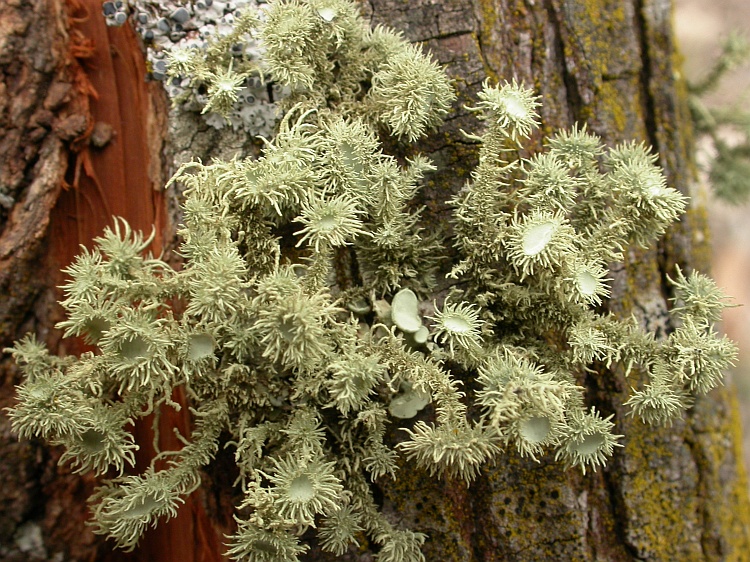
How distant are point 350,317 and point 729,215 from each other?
3070mm

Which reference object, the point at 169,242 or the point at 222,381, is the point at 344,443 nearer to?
the point at 222,381

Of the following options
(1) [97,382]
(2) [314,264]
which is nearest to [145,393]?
(1) [97,382]

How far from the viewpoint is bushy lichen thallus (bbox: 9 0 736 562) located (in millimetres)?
971

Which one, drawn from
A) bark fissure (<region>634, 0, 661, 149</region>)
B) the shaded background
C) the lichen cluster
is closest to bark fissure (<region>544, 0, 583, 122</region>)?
bark fissure (<region>634, 0, 661, 149</region>)

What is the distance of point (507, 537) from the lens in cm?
117

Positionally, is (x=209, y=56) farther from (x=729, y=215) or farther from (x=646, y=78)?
(x=729, y=215)

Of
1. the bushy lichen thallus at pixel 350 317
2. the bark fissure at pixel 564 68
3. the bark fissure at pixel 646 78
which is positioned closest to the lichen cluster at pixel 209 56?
the bushy lichen thallus at pixel 350 317

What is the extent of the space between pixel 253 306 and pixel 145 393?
0.27m

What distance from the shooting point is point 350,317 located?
1103 mm

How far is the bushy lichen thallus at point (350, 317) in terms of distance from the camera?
97cm

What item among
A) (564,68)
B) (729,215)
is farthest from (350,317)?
(729,215)

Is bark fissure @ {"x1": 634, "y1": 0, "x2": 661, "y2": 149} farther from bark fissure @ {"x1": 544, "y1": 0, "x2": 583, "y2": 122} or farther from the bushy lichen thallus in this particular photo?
the bushy lichen thallus

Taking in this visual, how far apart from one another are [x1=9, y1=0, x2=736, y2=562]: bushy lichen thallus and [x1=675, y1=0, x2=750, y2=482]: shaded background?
256 cm

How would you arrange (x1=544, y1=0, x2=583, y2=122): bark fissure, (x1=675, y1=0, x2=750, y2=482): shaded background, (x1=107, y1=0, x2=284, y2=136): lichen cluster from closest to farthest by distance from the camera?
(x1=107, y1=0, x2=284, y2=136): lichen cluster → (x1=544, y1=0, x2=583, y2=122): bark fissure → (x1=675, y1=0, x2=750, y2=482): shaded background
